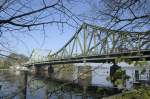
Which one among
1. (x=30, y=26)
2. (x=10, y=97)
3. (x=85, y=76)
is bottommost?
(x=10, y=97)

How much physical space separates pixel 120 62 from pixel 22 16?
1182 millimetres

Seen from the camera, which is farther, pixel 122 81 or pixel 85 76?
pixel 122 81

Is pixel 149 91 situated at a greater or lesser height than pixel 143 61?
lesser

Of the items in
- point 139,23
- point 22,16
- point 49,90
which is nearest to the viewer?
point 49,90

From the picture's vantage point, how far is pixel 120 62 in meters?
3.15

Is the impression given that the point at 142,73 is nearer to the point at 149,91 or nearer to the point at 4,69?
the point at 149,91

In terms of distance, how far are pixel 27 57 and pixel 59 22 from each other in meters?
0.55

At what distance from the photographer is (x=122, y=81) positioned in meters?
3.07

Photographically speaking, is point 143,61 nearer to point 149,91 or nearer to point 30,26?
point 149,91

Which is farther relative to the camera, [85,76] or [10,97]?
[10,97]

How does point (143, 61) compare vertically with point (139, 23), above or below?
below

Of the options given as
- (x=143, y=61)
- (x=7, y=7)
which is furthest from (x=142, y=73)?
(x=7, y=7)

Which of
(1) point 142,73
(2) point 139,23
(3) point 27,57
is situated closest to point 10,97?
(3) point 27,57

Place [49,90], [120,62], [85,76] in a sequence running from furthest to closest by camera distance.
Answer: [120,62] → [49,90] → [85,76]
